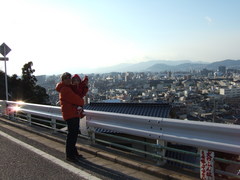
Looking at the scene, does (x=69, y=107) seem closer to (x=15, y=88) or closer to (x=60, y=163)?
(x=60, y=163)

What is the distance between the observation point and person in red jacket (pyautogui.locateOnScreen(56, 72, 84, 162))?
4.96m

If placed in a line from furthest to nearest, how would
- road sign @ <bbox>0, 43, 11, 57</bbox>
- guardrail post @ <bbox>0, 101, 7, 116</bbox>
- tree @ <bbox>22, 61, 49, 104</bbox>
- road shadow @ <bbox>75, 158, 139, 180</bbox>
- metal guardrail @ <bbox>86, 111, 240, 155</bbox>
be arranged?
tree @ <bbox>22, 61, 49, 104</bbox>
road sign @ <bbox>0, 43, 11, 57</bbox>
guardrail post @ <bbox>0, 101, 7, 116</bbox>
road shadow @ <bbox>75, 158, 139, 180</bbox>
metal guardrail @ <bbox>86, 111, 240, 155</bbox>

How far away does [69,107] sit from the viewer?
198 inches

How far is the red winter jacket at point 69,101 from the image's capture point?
495cm

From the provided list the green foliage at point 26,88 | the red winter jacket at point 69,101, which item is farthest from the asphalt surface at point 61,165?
the green foliage at point 26,88

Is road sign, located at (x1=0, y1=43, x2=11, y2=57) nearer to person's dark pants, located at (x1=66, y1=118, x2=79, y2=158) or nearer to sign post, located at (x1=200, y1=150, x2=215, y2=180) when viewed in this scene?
person's dark pants, located at (x1=66, y1=118, x2=79, y2=158)

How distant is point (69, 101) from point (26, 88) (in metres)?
25.3

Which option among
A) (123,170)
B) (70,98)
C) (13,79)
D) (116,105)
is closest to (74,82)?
(70,98)

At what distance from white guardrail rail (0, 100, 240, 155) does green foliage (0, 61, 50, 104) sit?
76.5 feet

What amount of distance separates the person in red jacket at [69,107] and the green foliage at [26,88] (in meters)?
23.3

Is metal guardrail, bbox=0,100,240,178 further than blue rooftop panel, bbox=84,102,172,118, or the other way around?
blue rooftop panel, bbox=84,102,172,118

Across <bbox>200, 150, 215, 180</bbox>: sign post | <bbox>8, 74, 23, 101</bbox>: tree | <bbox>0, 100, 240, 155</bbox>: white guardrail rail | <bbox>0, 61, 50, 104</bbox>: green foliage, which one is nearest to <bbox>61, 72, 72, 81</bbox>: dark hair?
<bbox>0, 100, 240, 155</bbox>: white guardrail rail

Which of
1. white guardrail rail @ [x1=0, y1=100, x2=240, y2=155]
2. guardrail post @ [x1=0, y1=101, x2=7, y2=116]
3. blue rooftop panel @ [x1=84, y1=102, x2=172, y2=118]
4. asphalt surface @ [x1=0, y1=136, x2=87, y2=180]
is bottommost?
asphalt surface @ [x1=0, y1=136, x2=87, y2=180]

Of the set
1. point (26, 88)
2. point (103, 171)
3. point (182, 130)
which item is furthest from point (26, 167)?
point (26, 88)
